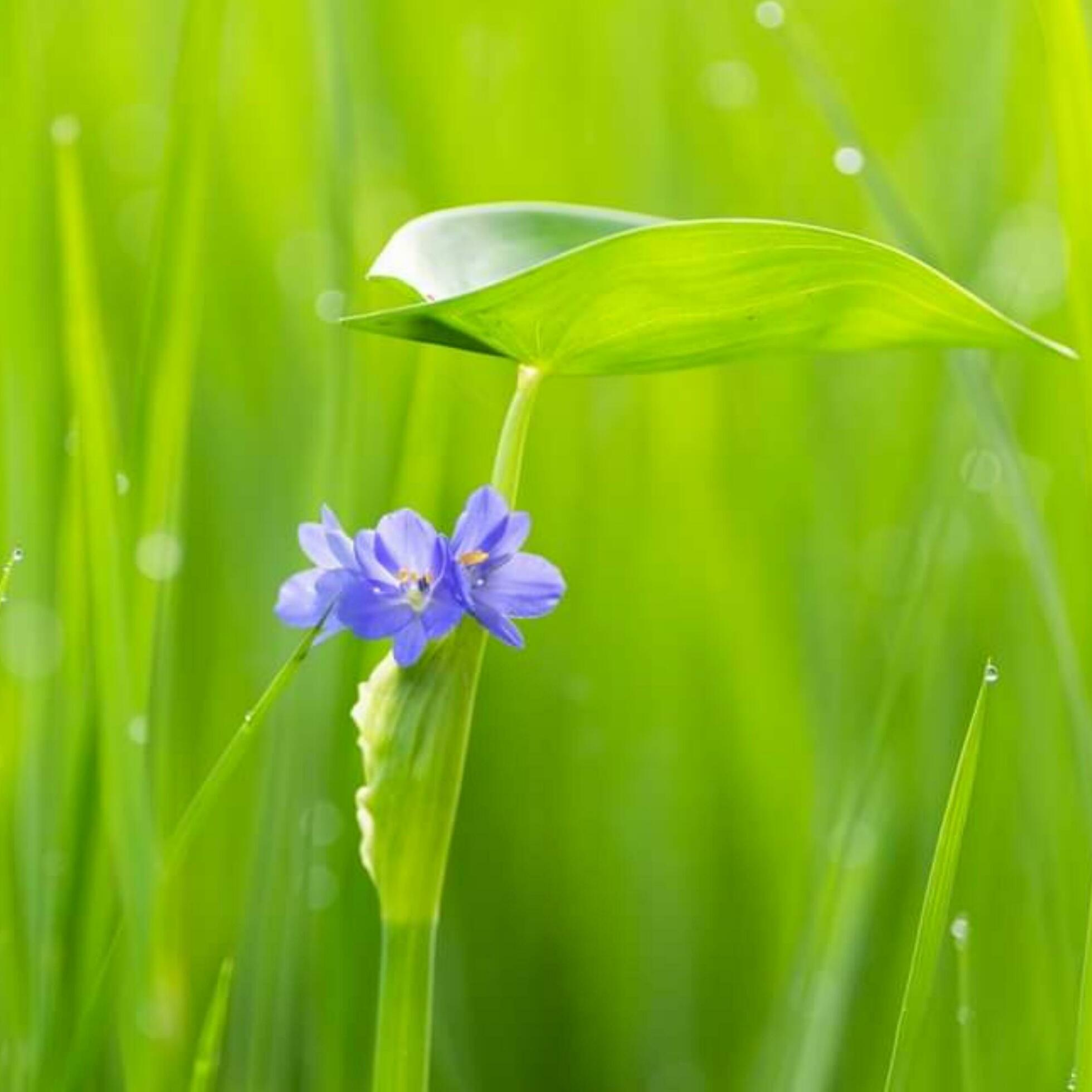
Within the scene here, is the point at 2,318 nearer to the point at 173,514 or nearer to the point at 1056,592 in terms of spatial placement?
the point at 173,514

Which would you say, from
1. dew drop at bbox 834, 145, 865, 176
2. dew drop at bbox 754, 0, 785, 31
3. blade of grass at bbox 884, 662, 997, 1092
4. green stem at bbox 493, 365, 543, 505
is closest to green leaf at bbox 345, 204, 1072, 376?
green stem at bbox 493, 365, 543, 505

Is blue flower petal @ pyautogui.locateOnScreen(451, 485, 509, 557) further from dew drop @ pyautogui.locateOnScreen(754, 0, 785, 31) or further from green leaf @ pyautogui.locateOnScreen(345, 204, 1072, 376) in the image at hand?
dew drop @ pyautogui.locateOnScreen(754, 0, 785, 31)

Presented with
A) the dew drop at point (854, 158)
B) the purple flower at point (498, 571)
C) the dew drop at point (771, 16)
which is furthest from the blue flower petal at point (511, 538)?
the dew drop at point (771, 16)

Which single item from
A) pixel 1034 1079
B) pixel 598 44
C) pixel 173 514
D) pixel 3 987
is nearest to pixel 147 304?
pixel 173 514

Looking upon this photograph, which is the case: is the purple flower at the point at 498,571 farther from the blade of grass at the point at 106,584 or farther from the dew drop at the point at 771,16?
the dew drop at the point at 771,16

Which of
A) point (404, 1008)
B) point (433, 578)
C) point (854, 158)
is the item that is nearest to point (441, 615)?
point (433, 578)

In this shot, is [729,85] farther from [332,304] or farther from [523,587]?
[523,587]

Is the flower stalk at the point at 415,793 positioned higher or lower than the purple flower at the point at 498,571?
lower
